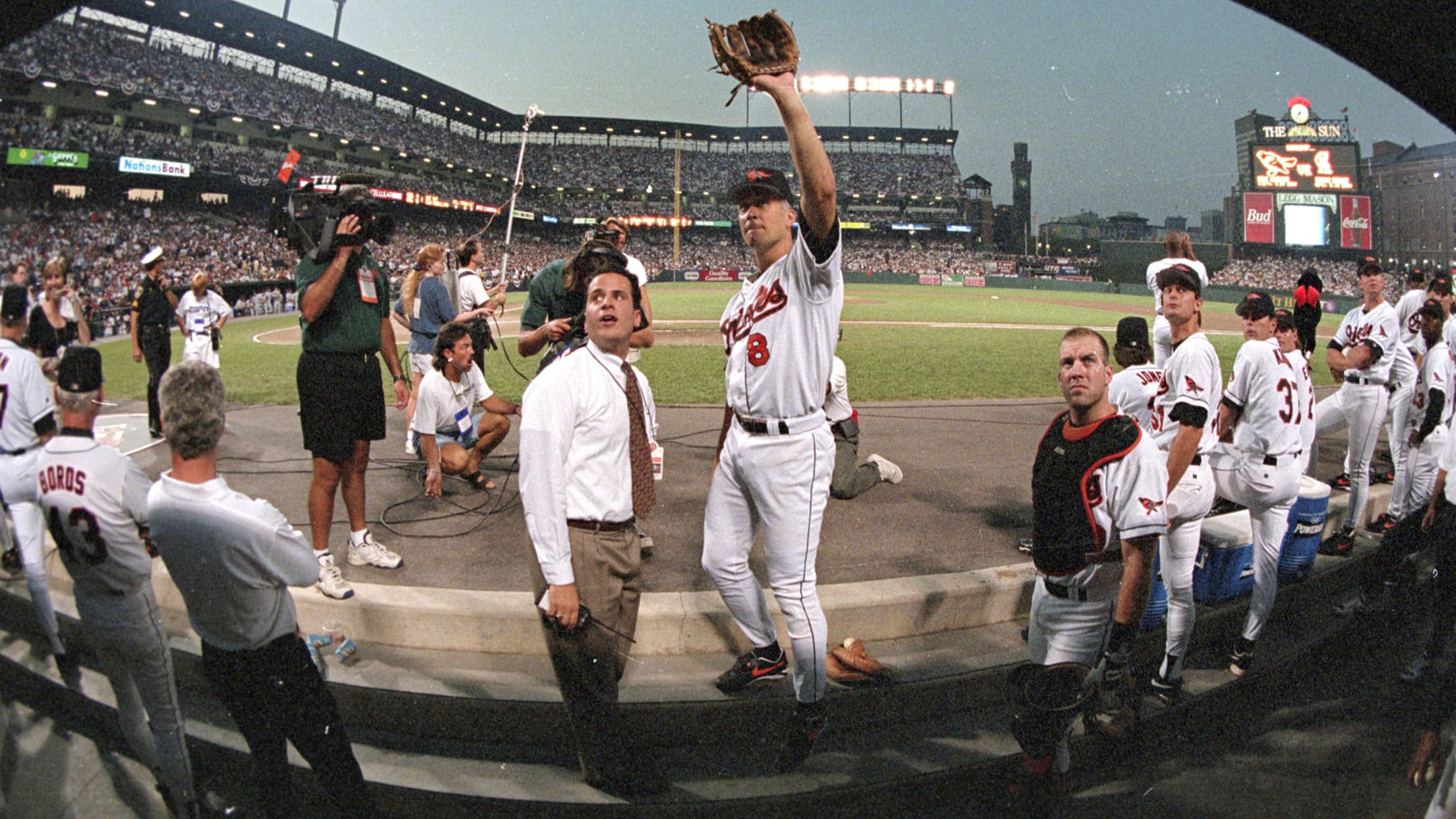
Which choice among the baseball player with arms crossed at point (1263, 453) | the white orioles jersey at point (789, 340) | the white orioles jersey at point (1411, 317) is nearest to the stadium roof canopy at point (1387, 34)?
the white orioles jersey at point (789, 340)

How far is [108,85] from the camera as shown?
15195 millimetres

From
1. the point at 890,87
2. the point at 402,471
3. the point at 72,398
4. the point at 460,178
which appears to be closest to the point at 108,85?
the point at 402,471

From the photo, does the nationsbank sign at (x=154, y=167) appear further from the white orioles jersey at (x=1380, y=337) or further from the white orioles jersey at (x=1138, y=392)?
the white orioles jersey at (x=1380, y=337)

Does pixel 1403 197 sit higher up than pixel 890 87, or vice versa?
pixel 890 87

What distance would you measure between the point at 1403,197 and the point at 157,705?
4.60 metres

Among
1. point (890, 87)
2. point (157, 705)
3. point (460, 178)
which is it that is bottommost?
point (157, 705)

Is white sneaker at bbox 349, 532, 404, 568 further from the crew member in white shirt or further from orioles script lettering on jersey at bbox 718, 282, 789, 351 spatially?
orioles script lettering on jersey at bbox 718, 282, 789, 351

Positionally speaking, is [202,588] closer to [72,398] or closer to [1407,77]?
[72,398]

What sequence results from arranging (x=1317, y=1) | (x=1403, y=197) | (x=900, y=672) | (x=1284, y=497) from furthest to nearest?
1. (x=1284, y=497)
2. (x=900, y=672)
3. (x=1403, y=197)
4. (x=1317, y=1)

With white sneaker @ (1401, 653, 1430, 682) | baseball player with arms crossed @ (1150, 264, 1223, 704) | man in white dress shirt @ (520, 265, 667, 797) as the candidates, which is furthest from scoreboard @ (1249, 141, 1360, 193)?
man in white dress shirt @ (520, 265, 667, 797)

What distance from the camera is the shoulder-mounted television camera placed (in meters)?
3.51

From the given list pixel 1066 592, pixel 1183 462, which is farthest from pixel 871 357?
pixel 1066 592

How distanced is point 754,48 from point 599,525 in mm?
1608

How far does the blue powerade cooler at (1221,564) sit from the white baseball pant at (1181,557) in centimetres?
95
